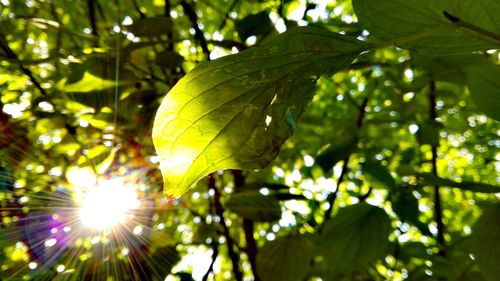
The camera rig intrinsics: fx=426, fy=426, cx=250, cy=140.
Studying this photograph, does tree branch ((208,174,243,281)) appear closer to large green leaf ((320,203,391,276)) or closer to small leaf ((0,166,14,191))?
large green leaf ((320,203,391,276))

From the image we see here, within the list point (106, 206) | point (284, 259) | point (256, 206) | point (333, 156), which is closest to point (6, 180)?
point (106, 206)

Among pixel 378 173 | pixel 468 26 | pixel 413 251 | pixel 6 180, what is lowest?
pixel 413 251

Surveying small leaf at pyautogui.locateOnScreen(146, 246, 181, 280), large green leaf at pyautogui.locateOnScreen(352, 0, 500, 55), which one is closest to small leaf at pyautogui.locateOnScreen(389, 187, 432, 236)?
small leaf at pyautogui.locateOnScreen(146, 246, 181, 280)

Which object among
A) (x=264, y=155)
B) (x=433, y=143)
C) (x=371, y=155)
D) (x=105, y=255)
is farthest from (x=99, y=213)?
(x=433, y=143)

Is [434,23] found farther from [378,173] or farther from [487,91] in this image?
[378,173]

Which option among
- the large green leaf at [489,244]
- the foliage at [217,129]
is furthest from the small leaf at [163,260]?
the large green leaf at [489,244]

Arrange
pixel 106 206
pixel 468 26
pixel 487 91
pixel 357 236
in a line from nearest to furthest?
pixel 468 26, pixel 487 91, pixel 357 236, pixel 106 206

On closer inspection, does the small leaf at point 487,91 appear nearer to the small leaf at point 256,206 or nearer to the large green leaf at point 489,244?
the large green leaf at point 489,244

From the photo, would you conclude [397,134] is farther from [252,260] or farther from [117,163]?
[117,163]
